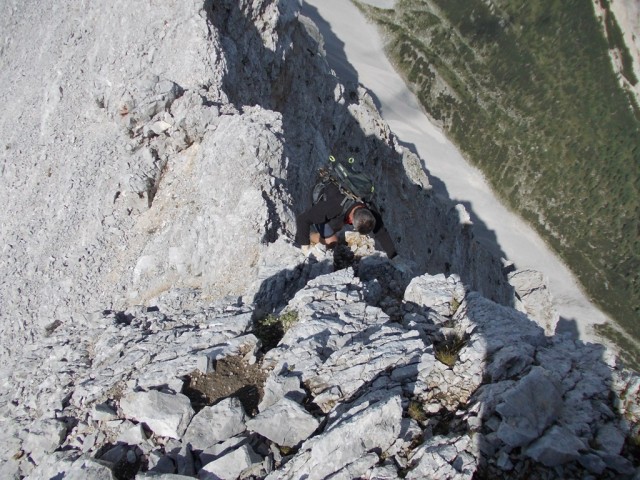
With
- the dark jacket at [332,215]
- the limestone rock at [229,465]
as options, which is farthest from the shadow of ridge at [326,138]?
the limestone rock at [229,465]

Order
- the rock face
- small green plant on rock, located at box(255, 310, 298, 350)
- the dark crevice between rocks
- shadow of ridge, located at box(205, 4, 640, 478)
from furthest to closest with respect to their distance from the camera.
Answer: small green plant on rock, located at box(255, 310, 298, 350), the dark crevice between rocks, shadow of ridge, located at box(205, 4, 640, 478), the rock face

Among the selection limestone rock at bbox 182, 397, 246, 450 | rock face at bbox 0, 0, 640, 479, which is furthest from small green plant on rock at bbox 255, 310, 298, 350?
limestone rock at bbox 182, 397, 246, 450

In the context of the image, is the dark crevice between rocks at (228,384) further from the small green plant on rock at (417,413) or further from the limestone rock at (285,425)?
the small green plant on rock at (417,413)

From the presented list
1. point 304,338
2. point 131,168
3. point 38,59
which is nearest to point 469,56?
point 38,59

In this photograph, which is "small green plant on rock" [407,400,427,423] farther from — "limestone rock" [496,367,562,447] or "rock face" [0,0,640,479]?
"limestone rock" [496,367,562,447]

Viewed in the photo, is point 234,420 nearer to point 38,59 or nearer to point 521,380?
point 521,380
